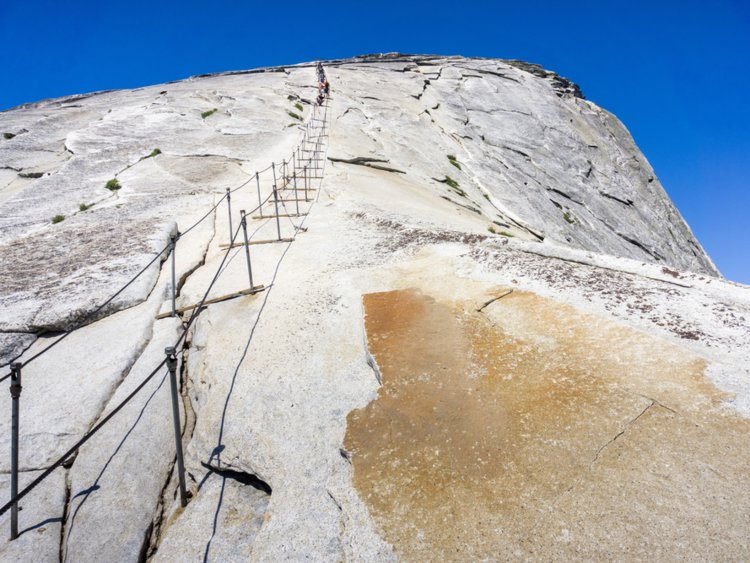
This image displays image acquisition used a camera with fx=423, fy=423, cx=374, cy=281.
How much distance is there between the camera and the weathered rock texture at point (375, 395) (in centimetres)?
383

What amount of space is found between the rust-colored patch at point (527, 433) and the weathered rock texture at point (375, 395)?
0.07 feet

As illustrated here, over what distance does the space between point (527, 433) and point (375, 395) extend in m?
1.92

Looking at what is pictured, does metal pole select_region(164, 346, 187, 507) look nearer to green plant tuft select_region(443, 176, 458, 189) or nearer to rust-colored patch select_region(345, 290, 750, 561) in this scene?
rust-colored patch select_region(345, 290, 750, 561)

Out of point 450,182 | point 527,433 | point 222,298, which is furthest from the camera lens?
point 450,182

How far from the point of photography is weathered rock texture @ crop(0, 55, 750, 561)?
3.83 metres

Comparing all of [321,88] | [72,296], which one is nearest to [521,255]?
[72,296]

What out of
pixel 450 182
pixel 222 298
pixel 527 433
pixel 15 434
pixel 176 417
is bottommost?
pixel 222 298

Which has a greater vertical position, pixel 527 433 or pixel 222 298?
pixel 527 433

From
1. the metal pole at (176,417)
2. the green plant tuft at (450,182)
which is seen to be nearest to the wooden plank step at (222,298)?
the metal pole at (176,417)

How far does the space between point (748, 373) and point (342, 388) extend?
466 cm

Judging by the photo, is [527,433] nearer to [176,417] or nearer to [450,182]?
[176,417]

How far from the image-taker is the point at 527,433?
14.8 feet

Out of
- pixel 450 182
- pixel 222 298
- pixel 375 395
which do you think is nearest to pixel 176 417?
pixel 375 395

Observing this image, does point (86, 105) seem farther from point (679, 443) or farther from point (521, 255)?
point (679, 443)
